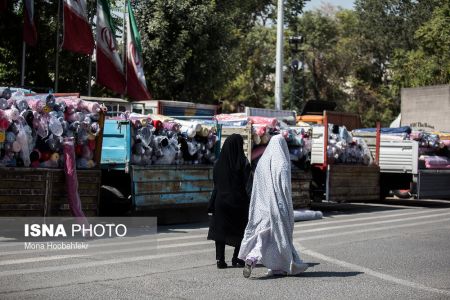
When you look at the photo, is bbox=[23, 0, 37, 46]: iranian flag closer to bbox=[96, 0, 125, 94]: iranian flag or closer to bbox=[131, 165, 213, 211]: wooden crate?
bbox=[96, 0, 125, 94]: iranian flag

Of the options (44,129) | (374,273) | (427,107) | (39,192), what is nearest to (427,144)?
(427,107)

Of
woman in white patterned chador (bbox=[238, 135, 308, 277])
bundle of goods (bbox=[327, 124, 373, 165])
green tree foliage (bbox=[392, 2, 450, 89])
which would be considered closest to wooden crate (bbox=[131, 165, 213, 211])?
bundle of goods (bbox=[327, 124, 373, 165])

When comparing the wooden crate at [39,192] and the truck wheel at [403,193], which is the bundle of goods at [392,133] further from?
the wooden crate at [39,192]

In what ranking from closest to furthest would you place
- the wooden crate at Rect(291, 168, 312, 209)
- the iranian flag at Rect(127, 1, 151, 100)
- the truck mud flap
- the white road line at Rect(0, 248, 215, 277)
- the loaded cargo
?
the white road line at Rect(0, 248, 215, 277) → the loaded cargo → the wooden crate at Rect(291, 168, 312, 209) → the truck mud flap → the iranian flag at Rect(127, 1, 151, 100)

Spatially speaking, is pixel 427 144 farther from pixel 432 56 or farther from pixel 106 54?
pixel 432 56

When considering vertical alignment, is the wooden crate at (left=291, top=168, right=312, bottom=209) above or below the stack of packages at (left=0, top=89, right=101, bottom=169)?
below

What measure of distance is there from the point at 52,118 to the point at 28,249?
2.72 metres

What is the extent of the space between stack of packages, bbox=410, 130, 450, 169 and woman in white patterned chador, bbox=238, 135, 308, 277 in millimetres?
14170

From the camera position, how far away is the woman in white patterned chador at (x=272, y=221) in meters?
8.78

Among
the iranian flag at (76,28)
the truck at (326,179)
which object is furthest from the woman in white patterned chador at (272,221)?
the iranian flag at (76,28)

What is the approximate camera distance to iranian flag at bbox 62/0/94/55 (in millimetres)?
19859

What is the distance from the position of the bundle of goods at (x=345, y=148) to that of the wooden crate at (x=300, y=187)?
1.46 m

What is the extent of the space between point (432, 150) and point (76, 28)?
37.1ft

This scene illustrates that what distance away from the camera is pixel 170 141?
49.3 feet
